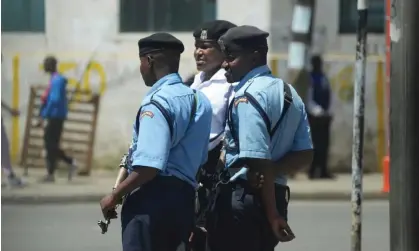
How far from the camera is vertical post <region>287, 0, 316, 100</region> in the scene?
52.3 feet

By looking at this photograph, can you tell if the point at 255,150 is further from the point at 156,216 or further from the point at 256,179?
the point at 156,216

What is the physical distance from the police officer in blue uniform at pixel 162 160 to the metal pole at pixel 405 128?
97 centimetres

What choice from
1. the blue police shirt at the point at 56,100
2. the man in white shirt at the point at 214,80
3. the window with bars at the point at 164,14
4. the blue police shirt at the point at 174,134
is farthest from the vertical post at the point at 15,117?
the blue police shirt at the point at 174,134

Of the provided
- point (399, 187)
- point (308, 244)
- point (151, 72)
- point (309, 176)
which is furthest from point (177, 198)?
point (309, 176)

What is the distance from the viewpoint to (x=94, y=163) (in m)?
16.5

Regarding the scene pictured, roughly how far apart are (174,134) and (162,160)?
0.57 feet

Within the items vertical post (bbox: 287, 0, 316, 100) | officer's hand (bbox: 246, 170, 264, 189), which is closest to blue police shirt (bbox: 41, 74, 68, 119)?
vertical post (bbox: 287, 0, 316, 100)

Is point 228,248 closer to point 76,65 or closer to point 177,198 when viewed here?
point 177,198

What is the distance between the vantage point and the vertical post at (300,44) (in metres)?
15.9

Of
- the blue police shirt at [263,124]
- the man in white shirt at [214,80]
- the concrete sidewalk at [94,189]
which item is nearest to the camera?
the blue police shirt at [263,124]

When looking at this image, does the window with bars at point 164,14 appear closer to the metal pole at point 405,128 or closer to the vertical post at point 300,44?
the vertical post at point 300,44

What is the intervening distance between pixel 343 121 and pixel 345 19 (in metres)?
1.63

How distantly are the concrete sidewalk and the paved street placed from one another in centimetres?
41

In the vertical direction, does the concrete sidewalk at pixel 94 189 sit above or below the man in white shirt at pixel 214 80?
below
